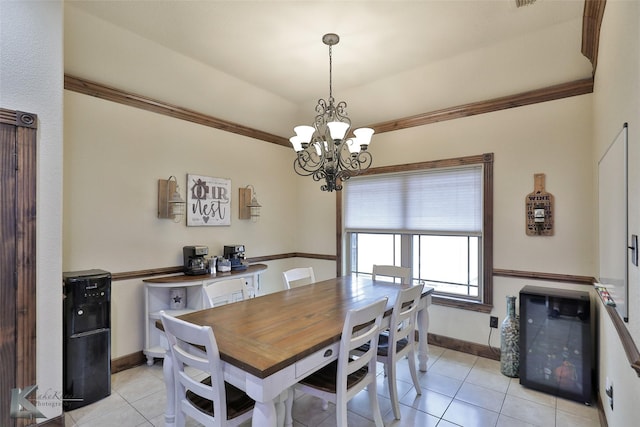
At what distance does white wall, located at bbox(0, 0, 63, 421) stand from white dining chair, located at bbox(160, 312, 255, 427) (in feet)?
3.68

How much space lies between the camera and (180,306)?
3.32 metres

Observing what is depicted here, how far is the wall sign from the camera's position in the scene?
3.59 meters

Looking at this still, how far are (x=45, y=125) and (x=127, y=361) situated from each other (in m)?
2.24

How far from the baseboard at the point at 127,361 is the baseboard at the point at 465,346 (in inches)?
124

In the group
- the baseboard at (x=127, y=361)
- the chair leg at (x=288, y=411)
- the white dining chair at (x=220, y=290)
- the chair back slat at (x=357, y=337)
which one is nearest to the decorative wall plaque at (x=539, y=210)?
the chair back slat at (x=357, y=337)

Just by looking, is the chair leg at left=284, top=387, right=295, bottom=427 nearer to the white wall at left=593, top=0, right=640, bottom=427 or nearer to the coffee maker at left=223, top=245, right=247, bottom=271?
the white wall at left=593, top=0, right=640, bottom=427

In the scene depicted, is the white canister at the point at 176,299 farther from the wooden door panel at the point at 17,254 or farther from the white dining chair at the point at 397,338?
the white dining chair at the point at 397,338

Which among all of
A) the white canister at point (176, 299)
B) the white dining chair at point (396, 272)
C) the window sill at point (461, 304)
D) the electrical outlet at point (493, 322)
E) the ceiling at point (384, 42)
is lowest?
the electrical outlet at point (493, 322)

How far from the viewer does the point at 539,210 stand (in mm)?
3020

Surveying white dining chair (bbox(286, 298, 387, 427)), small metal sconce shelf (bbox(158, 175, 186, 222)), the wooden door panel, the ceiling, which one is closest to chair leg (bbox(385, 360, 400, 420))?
white dining chair (bbox(286, 298, 387, 427))

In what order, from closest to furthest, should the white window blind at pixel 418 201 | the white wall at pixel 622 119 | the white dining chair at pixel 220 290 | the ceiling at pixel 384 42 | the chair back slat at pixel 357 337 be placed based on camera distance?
the white wall at pixel 622 119 → the chair back slat at pixel 357 337 → the white dining chair at pixel 220 290 → the ceiling at pixel 384 42 → the white window blind at pixel 418 201

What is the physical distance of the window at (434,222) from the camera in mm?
3430

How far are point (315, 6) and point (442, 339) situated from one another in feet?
11.9

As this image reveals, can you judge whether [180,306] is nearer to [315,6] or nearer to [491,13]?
[315,6]
